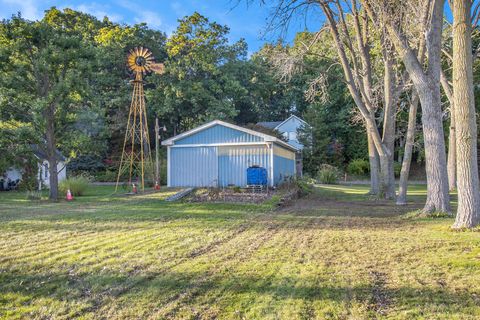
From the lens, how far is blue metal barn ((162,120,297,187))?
639 inches

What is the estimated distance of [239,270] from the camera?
4492 mm

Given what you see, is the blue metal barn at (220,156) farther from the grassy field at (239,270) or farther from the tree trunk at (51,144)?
the grassy field at (239,270)

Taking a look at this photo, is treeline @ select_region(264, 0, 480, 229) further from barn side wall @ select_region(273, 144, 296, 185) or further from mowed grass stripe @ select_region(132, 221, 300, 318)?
barn side wall @ select_region(273, 144, 296, 185)

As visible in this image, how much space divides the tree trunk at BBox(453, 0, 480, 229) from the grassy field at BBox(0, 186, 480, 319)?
2.25 feet

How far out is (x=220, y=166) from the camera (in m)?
16.8

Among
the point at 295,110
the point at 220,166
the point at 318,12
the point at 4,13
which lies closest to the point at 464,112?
the point at 318,12

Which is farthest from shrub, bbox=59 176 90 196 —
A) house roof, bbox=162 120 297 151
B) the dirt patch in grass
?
the dirt patch in grass

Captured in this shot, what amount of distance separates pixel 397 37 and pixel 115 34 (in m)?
27.2

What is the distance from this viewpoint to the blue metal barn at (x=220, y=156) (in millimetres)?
16219

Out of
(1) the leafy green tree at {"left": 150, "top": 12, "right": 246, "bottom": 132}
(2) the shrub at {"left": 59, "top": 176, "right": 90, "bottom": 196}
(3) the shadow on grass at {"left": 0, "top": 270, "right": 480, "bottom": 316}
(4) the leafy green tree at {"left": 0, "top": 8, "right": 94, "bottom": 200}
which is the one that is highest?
(1) the leafy green tree at {"left": 150, "top": 12, "right": 246, "bottom": 132}

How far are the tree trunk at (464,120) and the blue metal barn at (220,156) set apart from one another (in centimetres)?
894

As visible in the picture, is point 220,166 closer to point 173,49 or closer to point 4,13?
point 4,13

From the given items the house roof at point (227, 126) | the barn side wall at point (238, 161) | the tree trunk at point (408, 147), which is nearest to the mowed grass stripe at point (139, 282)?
the tree trunk at point (408, 147)

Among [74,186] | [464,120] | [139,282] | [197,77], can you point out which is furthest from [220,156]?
[197,77]
